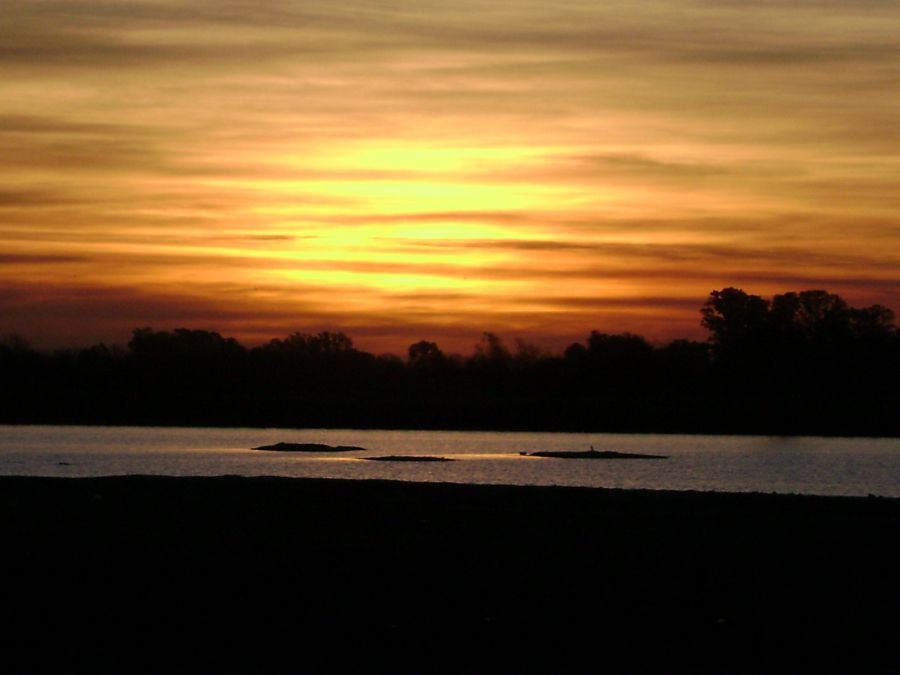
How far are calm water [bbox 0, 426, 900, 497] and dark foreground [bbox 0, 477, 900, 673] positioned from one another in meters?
45.4

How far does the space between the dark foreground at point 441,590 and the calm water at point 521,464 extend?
45.4 metres

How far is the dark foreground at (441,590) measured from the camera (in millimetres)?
13625

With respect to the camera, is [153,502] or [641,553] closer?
[641,553]

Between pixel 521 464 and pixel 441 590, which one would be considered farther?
pixel 521 464

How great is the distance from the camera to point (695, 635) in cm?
1475

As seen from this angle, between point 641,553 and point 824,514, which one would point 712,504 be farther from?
point 641,553

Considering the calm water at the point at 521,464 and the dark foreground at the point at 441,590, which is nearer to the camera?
the dark foreground at the point at 441,590

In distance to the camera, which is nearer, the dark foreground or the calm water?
the dark foreground

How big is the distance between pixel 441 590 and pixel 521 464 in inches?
3396

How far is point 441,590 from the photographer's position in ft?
57.0

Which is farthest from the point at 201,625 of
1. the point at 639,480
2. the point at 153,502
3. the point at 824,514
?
the point at 639,480

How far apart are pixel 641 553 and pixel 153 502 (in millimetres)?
12928

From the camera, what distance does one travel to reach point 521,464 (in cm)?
10319

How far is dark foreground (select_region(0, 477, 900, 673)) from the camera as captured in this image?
44.7 feet
